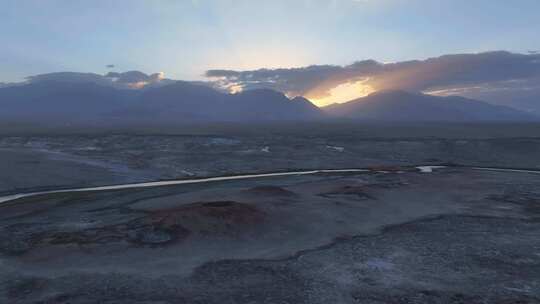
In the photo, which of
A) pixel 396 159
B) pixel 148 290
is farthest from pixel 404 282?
pixel 396 159

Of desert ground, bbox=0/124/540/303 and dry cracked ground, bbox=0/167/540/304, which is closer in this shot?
dry cracked ground, bbox=0/167/540/304

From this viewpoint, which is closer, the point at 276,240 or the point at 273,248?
the point at 273,248

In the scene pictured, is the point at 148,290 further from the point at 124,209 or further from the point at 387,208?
the point at 387,208

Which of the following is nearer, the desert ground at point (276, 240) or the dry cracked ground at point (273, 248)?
the dry cracked ground at point (273, 248)
